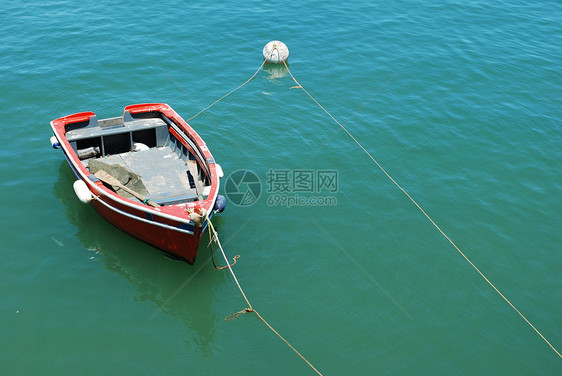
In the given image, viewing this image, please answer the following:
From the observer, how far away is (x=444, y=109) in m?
21.1

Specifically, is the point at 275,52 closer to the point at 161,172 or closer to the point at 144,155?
the point at 144,155

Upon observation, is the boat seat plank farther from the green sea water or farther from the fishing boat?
the green sea water

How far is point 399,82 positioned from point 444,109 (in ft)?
8.67

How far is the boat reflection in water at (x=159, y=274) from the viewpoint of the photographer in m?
12.8

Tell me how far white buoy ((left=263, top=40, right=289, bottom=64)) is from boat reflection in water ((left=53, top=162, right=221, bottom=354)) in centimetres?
1142

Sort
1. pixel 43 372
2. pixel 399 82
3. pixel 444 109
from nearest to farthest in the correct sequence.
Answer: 1. pixel 43 372
2. pixel 444 109
3. pixel 399 82

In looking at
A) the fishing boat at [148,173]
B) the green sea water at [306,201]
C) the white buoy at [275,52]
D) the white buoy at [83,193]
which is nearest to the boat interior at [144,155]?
the fishing boat at [148,173]

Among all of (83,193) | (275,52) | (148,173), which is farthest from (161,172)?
(275,52)

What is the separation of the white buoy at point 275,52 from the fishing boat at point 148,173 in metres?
7.56

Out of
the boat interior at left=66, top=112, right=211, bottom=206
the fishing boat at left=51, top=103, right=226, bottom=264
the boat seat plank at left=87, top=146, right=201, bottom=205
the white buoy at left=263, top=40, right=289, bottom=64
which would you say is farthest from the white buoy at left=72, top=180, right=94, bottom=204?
the white buoy at left=263, top=40, right=289, bottom=64

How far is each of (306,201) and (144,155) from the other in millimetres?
5486

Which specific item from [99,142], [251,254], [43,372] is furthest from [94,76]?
[43,372]

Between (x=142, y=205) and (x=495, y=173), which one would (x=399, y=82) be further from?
(x=142, y=205)

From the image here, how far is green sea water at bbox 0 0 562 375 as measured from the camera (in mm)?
12227
